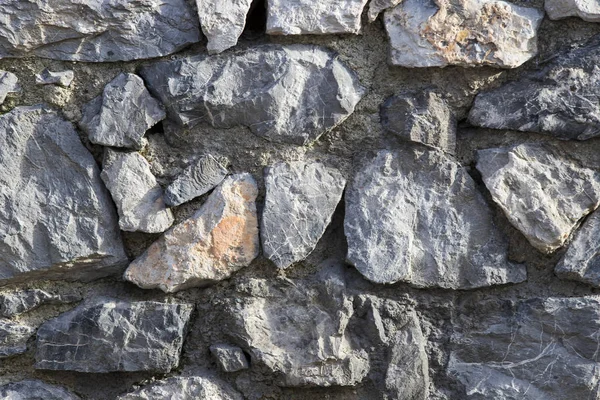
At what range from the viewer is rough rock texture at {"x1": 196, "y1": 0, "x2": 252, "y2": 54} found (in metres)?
1.53

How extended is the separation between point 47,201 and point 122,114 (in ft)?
0.71

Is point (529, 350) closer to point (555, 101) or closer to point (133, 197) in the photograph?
point (555, 101)

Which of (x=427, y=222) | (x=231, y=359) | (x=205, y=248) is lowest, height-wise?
(x=231, y=359)

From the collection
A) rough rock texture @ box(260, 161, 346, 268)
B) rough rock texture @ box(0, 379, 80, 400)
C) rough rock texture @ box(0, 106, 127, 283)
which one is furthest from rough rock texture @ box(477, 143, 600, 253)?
rough rock texture @ box(0, 379, 80, 400)

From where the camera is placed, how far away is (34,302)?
5.08 ft

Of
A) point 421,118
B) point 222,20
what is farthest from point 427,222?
point 222,20

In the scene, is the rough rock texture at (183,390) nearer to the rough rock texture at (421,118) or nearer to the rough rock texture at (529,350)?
the rough rock texture at (529,350)

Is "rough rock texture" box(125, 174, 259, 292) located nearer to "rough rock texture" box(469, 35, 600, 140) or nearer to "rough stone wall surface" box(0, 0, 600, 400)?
"rough stone wall surface" box(0, 0, 600, 400)

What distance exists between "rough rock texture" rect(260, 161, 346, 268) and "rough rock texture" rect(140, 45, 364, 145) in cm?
7

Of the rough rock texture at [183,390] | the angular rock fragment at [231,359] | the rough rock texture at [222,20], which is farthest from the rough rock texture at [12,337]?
the rough rock texture at [222,20]

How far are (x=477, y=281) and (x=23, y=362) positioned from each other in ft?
2.89

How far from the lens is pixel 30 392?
1.55 meters

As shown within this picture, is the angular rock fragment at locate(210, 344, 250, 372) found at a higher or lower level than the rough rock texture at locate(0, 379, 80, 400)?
higher

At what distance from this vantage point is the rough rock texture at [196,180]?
1537 mm
